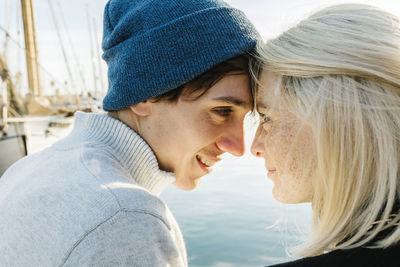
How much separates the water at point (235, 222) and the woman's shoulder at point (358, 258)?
12.1 ft

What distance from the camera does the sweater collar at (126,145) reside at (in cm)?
209

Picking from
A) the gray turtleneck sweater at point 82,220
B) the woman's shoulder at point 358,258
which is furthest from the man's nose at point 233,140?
the woman's shoulder at point 358,258

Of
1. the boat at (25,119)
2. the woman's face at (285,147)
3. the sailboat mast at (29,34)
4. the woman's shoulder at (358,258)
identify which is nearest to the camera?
the woman's shoulder at (358,258)

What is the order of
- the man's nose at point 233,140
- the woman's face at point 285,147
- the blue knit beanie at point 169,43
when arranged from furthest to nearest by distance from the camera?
the man's nose at point 233,140 → the blue knit beanie at point 169,43 → the woman's face at point 285,147

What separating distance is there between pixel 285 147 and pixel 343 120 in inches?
14.8

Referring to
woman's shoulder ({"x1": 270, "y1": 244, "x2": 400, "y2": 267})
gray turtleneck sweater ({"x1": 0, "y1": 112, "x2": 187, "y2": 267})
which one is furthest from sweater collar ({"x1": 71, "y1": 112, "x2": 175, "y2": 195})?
woman's shoulder ({"x1": 270, "y1": 244, "x2": 400, "y2": 267})

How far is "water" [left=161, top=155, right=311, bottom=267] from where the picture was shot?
6.48 m

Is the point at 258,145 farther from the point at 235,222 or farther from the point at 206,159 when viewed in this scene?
the point at 235,222

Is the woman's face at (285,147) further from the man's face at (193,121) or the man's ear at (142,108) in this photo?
the man's ear at (142,108)

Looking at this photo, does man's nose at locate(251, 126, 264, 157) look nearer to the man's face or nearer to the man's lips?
the man's face

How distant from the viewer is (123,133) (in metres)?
2.18

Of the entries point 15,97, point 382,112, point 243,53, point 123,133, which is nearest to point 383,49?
point 382,112

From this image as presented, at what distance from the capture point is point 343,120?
1.67 metres

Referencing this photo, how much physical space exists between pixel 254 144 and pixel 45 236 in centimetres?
127
